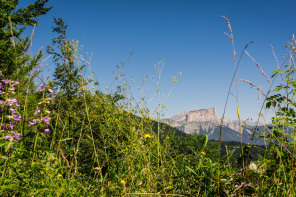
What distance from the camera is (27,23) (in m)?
12.2

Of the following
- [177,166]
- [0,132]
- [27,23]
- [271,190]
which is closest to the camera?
[0,132]

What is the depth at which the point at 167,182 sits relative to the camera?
6.09 feet

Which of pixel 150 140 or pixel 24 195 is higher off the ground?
pixel 150 140

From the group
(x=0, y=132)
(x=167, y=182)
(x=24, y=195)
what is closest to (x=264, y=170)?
(x=167, y=182)

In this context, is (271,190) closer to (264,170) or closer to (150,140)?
(264,170)

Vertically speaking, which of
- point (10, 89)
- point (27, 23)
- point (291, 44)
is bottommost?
point (10, 89)

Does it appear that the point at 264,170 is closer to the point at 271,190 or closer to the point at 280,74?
the point at 271,190

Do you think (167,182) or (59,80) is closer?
(167,182)

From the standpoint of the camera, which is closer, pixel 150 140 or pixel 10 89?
pixel 10 89

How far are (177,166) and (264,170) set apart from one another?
849 millimetres

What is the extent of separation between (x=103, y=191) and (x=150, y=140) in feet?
2.43

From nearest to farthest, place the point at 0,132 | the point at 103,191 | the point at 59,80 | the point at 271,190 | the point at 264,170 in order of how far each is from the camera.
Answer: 1. the point at 0,132
2. the point at 271,190
3. the point at 103,191
4. the point at 264,170
5. the point at 59,80

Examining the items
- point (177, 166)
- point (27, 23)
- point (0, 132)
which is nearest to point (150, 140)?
point (177, 166)

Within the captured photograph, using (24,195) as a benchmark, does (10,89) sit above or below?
above
